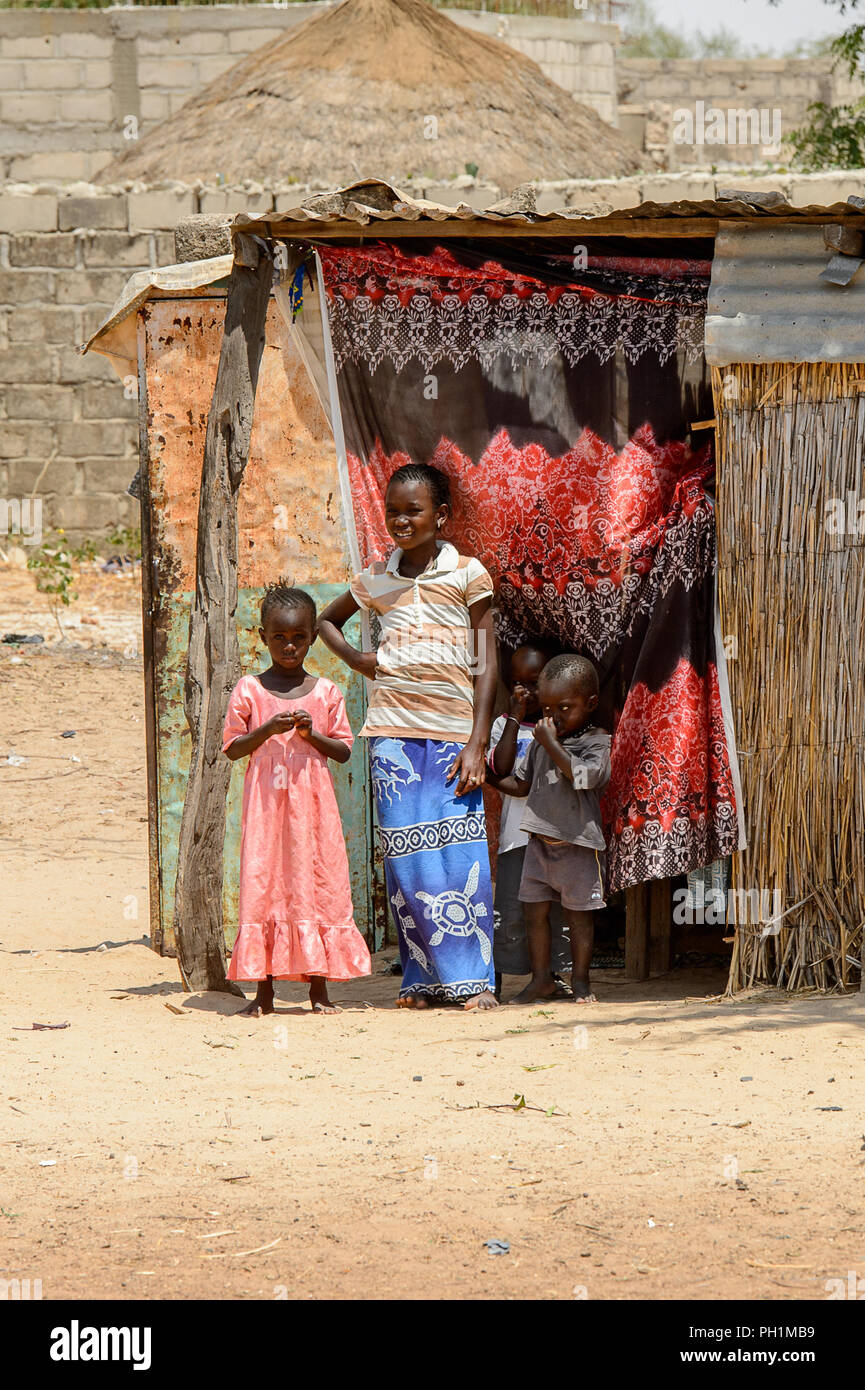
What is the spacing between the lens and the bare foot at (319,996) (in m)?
5.20

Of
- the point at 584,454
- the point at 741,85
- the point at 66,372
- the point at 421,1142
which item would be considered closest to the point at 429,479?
the point at 584,454

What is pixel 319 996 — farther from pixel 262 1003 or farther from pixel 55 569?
pixel 55 569

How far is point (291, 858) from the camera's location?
16.9ft

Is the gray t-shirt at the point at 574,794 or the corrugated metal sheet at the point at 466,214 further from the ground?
the corrugated metal sheet at the point at 466,214

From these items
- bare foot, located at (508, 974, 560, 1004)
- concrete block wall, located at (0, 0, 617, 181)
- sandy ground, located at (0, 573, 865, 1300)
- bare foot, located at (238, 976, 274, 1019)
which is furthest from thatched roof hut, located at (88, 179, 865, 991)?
concrete block wall, located at (0, 0, 617, 181)

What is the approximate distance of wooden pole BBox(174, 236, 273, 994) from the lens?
5328mm

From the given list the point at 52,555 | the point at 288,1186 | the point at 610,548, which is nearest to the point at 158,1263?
the point at 288,1186

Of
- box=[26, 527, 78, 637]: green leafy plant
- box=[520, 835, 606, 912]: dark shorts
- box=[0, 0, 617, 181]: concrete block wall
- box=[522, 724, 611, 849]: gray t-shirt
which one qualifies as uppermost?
box=[0, 0, 617, 181]: concrete block wall

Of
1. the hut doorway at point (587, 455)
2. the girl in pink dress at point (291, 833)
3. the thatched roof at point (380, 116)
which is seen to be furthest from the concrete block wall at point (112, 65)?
the girl in pink dress at point (291, 833)

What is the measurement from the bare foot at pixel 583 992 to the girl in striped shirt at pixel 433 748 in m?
0.29

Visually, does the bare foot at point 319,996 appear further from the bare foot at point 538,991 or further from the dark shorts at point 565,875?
the dark shorts at point 565,875

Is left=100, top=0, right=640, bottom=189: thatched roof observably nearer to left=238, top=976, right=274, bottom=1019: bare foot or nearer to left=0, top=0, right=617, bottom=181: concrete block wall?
left=0, top=0, right=617, bottom=181: concrete block wall

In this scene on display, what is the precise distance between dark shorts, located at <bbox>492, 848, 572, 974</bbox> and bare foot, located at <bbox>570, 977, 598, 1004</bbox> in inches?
9.5
